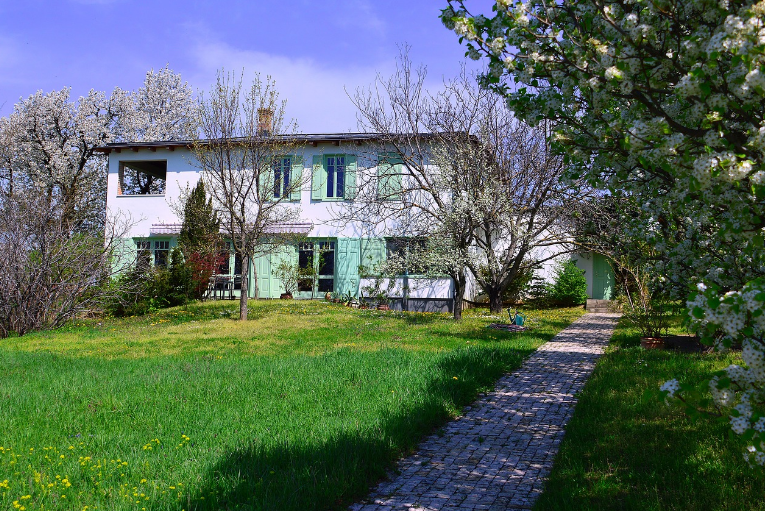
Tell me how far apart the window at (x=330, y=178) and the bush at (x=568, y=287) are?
28.3 feet

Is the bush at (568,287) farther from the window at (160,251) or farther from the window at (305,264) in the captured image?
the window at (160,251)

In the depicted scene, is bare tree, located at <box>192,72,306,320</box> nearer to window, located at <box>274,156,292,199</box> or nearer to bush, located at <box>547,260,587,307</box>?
window, located at <box>274,156,292,199</box>

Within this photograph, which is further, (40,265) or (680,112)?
(40,265)

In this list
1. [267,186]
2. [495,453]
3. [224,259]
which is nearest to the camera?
[495,453]

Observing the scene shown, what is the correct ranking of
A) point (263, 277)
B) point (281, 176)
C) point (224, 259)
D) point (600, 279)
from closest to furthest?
point (281, 176), point (224, 259), point (263, 277), point (600, 279)

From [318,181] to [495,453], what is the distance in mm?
17312

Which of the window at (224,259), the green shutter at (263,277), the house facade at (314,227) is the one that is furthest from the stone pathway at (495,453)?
the green shutter at (263,277)

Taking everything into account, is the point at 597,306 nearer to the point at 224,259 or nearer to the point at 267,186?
the point at 267,186

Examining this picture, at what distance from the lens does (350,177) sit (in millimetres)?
21250

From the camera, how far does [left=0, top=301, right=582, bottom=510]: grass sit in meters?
4.11

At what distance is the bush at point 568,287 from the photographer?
22.2m

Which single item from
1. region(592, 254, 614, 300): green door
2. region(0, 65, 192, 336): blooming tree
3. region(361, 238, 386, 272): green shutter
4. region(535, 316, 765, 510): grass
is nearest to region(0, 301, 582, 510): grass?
region(535, 316, 765, 510): grass

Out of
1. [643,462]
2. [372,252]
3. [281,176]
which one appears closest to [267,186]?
[281,176]

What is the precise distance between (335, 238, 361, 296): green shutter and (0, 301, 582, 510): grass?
8618mm
